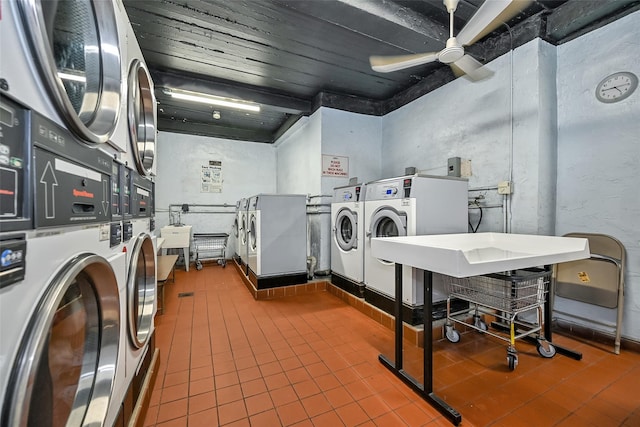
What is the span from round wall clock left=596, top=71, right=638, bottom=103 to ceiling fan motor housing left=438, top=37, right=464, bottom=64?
1.43 m

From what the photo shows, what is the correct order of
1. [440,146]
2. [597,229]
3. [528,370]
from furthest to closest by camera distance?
[440,146] < [597,229] < [528,370]

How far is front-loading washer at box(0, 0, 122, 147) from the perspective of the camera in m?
0.53

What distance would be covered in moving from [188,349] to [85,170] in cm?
194

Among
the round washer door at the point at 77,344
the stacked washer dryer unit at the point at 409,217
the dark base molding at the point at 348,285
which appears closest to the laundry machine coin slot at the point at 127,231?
the round washer door at the point at 77,344

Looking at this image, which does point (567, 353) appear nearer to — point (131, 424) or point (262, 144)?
point (131, 424)

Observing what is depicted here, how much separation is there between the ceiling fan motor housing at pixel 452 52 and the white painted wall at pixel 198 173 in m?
4.76

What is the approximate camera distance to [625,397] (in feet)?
5.32

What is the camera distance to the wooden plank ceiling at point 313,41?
7.45 ft

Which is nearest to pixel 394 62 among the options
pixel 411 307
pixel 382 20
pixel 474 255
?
pixel 382 20

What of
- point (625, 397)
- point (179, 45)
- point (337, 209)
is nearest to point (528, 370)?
point (625, 397)

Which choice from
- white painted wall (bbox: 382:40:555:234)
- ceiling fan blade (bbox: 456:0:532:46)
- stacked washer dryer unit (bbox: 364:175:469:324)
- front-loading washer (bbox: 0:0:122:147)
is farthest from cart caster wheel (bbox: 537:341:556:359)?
front-loading washer (bbox: 0:0:122:147)

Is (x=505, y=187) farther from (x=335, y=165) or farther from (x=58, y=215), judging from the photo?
(x=58, y=215)

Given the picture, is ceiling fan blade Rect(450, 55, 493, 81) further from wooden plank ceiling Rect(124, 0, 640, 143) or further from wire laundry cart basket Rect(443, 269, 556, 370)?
wire laundry cart basket Rect(443, 269, 556, 370)

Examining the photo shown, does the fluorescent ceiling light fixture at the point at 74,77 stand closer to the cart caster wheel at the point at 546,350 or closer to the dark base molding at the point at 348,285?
the dark base molding at the point at 348,285
